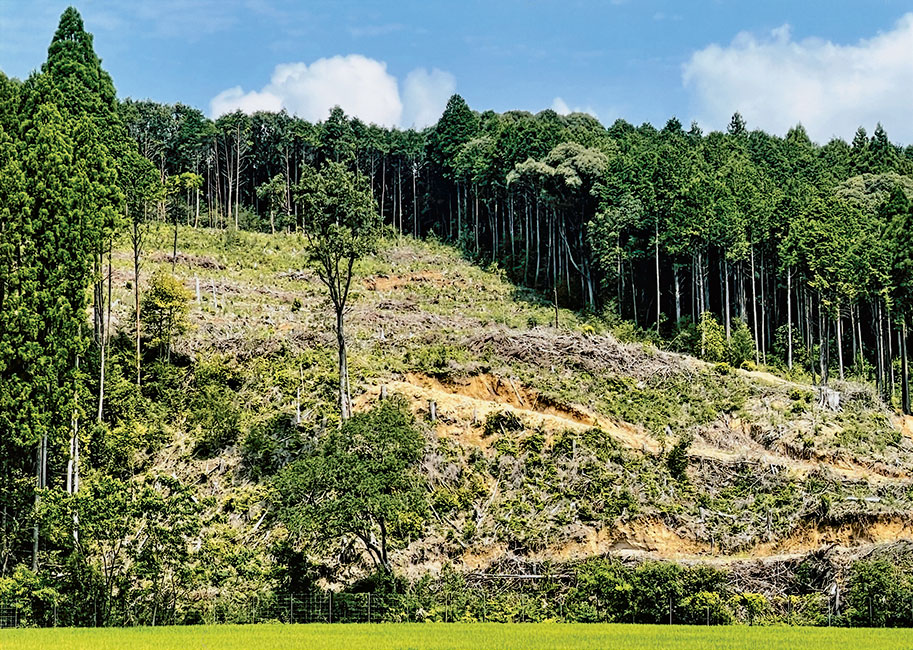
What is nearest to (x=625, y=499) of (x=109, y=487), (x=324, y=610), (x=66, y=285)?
(x=324, y=610)

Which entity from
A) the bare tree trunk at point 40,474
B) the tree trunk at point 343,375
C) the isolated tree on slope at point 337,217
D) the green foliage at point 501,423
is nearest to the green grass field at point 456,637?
the bare tree trunk at point 40,474

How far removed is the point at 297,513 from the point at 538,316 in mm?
31612

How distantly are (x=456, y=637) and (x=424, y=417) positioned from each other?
52.1 feet

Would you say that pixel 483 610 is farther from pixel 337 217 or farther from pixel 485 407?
pixel 337 217

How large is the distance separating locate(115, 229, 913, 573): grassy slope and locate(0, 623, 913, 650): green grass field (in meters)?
6.53

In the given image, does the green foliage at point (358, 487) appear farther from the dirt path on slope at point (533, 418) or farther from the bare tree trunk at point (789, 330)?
the bare tree trunk at point (789, 330)

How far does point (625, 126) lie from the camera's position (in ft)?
323

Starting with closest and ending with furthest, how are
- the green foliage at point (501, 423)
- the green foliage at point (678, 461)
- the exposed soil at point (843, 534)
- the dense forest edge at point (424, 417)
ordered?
1. the dense forest edge at point (424, 417)
2. the exposed soil at point (843, 534)
3. the green foliage at point (678, 461)
4. the green foliage at point (501, 423)

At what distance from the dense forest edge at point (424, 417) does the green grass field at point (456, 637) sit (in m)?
2.74

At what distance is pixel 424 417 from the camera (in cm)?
3950

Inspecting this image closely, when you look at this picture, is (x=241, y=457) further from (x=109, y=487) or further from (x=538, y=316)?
(x=538, y=316)

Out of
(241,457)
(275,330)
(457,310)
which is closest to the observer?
(241,457)

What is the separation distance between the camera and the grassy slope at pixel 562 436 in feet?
114

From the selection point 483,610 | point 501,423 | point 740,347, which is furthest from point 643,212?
point 483,610
